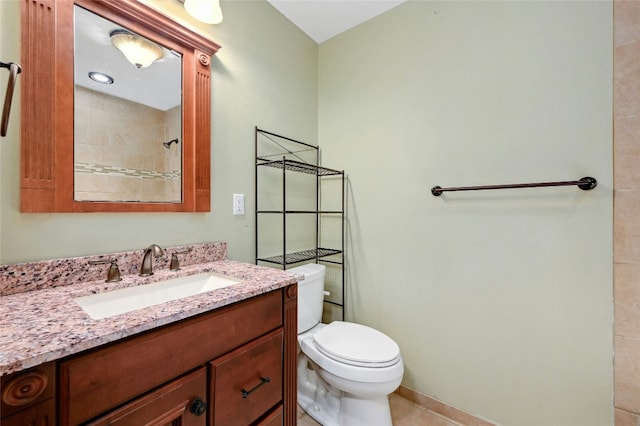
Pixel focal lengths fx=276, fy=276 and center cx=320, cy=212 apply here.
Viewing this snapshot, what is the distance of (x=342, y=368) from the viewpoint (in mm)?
1270

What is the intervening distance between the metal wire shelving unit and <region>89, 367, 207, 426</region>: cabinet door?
0.82m

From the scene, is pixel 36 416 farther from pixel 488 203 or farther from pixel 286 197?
pixel 488 203

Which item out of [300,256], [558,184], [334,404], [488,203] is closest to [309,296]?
[300,256]

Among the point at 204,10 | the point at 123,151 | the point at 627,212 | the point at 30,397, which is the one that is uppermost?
the point at 204,10

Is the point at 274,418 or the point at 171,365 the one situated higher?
the point at 171,365

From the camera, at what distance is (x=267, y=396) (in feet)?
3.14

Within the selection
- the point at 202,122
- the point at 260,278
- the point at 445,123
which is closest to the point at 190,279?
the point at 260,278

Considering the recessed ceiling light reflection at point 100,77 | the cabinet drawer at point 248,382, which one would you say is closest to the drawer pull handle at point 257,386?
the cabinet drawer at point 248,382

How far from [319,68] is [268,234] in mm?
1326

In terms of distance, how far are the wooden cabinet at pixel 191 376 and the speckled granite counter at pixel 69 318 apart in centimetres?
3

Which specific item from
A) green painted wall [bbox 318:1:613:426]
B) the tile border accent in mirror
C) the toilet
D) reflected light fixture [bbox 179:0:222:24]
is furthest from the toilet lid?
reflected light fixture [bbox 179:0:222:24]

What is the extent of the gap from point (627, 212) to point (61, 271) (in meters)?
2.11

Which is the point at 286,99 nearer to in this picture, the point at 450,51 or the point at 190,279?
the point at 450,51

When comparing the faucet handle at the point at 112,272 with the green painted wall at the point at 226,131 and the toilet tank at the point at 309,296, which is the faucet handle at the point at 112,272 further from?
the toilet tank at the point at 309,296
